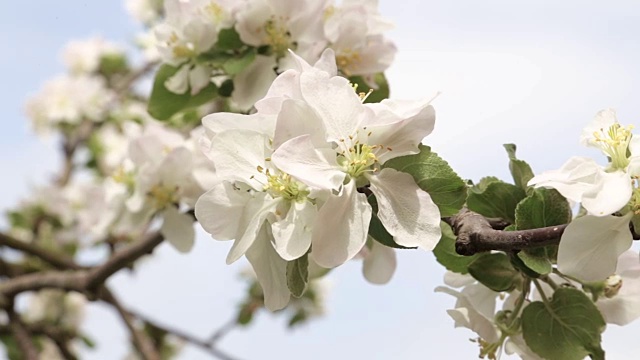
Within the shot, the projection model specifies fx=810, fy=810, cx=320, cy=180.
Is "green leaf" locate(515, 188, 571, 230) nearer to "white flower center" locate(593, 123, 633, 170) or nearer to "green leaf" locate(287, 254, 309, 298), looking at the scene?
"white flower center" locate(593, 123, 633, 170)

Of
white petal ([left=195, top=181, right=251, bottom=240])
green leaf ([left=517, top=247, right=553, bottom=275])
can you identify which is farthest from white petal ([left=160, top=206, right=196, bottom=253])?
green leaf ([left=517, top=247, right=553, bottom=275])

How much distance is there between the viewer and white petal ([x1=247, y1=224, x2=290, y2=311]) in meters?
0.61

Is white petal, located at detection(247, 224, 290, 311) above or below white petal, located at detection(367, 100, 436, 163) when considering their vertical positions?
below

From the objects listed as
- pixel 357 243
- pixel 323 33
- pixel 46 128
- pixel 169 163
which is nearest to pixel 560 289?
pixel 357 243

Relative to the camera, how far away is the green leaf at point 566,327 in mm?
652

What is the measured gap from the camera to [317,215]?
0.56 meters

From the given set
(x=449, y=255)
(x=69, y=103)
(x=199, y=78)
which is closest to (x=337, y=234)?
(x=449, y=255)

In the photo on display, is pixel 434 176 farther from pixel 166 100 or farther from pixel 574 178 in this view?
pixel 166 100

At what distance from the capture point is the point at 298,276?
60 cm

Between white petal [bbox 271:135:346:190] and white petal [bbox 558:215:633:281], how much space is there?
0.52 ft

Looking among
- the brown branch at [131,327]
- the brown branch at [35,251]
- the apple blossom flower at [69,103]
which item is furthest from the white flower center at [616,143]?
the apple blossom flower at [69,103]

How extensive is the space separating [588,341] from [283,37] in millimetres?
422

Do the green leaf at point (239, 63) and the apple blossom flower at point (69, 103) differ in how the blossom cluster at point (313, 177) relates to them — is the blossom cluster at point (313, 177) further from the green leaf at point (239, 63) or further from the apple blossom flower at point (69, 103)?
the apple blossom flower at point (69, 103)

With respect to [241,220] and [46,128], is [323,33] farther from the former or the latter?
[46,128]
